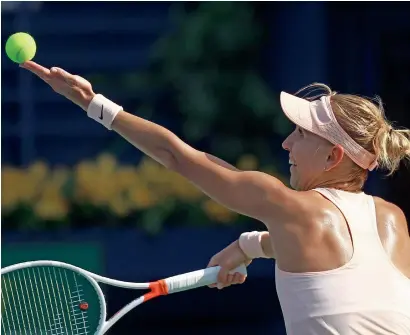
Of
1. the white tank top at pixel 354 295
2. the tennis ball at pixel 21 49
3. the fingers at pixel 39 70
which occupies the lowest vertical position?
the white tank top at pixel 354 295

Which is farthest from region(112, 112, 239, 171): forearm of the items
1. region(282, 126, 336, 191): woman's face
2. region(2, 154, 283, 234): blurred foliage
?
region(2, 154, 283, 234): blurred foliage

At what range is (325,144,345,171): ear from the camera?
3.29m

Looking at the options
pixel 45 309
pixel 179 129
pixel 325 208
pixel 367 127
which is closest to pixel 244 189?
pixel 325 208

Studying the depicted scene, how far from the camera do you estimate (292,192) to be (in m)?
3.19

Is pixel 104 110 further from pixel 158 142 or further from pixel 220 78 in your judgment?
pixel 220 78

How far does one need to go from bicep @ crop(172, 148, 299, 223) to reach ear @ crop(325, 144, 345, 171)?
0.18 meters

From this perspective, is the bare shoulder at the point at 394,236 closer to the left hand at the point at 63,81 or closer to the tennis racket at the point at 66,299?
the tennis racket at the point at 66,299

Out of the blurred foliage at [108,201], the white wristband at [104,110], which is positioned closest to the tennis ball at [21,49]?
the white wristband at [104,110]

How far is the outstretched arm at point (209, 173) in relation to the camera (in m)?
3.18

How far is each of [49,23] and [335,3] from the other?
1960 millimetres

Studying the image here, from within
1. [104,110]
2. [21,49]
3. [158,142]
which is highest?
[21,49]

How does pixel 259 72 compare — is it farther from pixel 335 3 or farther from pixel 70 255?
pixel 70 255

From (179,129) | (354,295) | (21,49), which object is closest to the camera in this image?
(354,295)

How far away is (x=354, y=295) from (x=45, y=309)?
131cm
